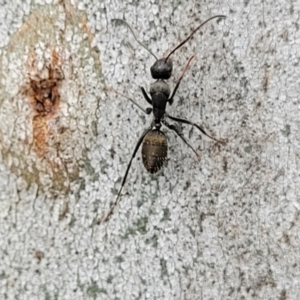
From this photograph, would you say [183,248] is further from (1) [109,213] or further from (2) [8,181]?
(2) [8,181]

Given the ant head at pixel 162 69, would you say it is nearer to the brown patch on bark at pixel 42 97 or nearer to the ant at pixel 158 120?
the ant at pixel 158 120

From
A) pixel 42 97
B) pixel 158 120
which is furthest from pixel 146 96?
pixel 42 97

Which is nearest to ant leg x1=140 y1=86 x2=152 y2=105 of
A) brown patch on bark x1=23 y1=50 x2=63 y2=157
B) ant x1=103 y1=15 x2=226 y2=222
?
ant x1=103 y1=15 x2=226 y2=222

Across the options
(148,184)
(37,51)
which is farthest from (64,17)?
(148,184)

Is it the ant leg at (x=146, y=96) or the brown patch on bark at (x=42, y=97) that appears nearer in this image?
the brown patch on bark at (x=42, y=97)

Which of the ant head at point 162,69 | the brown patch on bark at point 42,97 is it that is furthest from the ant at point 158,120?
the brown patch on bark at point 42,97

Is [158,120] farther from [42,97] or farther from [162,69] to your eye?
[42,97]
